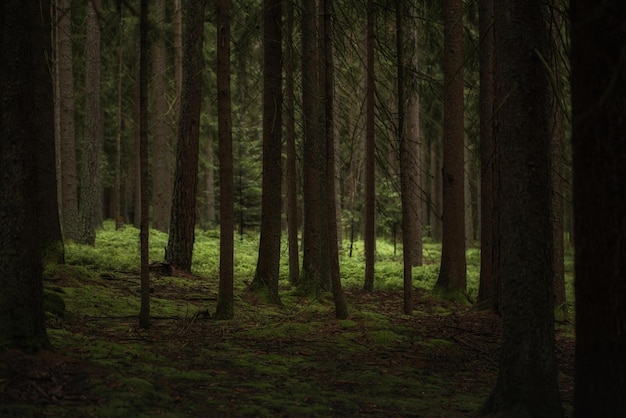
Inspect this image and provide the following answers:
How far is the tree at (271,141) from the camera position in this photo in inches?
480

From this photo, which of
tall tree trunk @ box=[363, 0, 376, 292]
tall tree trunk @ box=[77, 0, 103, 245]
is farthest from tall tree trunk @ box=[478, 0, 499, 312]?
tall tree trunk @ box=[77, 0, 103, 245]

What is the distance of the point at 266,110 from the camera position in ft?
40.3

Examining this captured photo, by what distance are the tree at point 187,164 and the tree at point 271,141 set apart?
356cm

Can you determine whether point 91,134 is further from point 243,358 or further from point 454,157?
point 243,358

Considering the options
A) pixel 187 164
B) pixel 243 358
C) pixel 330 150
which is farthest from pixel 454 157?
pixel 243 358

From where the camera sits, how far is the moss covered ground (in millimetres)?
5930

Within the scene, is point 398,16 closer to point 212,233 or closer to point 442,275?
point 442,275

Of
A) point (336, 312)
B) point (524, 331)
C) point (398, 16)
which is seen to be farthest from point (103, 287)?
point (524, 331)

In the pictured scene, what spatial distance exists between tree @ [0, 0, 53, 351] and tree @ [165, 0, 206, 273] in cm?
880

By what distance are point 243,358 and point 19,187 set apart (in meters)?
3.53

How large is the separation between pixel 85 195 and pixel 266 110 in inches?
374

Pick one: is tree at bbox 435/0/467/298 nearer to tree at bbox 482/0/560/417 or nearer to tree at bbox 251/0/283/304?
tree at bbox 251/0/283/304

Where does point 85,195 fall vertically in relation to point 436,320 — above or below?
above

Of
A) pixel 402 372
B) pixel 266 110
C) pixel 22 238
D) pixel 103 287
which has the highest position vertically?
pixel 266 110
